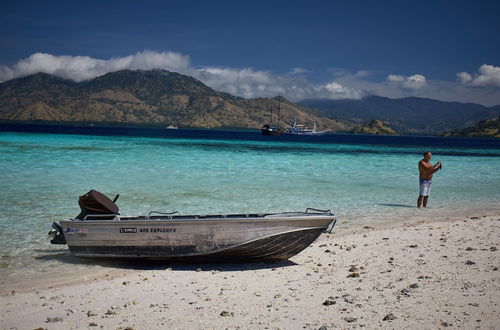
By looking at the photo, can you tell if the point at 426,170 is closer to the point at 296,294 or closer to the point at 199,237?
the point at 199,237

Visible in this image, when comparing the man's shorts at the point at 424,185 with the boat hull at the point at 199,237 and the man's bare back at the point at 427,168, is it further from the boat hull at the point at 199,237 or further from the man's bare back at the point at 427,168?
the boat hull at the point at 199,237

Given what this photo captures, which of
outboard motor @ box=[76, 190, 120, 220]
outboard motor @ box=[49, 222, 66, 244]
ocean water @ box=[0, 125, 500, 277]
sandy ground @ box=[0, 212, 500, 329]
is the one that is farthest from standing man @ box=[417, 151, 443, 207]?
outboard motor @ box=[49, 222, 66, 244]

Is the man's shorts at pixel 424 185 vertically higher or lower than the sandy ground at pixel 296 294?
higher

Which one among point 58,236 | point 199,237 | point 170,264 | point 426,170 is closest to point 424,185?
point 426,170

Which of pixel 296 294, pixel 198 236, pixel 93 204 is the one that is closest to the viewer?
pixel 296 294

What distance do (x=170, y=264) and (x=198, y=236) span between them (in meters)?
1.13

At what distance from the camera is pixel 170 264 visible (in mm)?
9141

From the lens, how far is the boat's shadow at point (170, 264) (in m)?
8.86

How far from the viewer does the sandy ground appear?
19.2 ft

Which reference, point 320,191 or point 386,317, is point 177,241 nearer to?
point 386,317

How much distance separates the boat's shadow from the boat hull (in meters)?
0.18

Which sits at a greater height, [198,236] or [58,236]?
[198,236]

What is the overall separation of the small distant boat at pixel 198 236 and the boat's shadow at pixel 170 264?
0.19m

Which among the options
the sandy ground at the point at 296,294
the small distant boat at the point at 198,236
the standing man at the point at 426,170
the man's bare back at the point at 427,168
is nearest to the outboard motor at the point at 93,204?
the small distant boat at the point at 198,236
